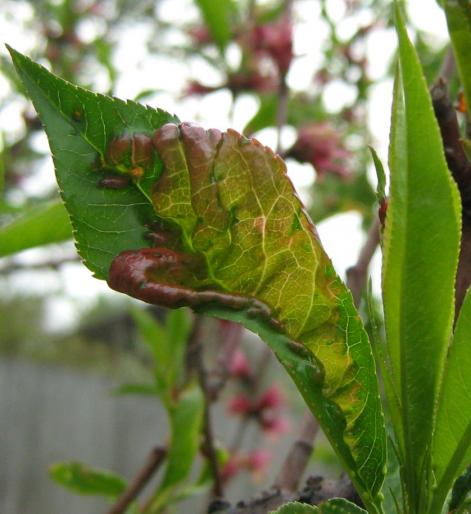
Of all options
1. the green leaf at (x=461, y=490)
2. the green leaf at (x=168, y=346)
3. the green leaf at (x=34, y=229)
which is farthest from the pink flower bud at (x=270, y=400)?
the green leaf at (x=461, y=490)

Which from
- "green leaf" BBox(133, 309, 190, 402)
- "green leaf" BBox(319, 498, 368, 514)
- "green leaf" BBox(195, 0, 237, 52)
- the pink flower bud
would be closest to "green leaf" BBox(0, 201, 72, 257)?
"green leaf" BBox(319, 498, 368, 514)

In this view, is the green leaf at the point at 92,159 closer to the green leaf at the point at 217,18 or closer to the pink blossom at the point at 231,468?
the green leaf at the point at 217,18

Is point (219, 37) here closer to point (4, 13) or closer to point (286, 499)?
point (286, 499)

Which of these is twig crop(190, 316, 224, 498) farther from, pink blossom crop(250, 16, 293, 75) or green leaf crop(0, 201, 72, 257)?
pink blossom crop(250, 16, 293, 75)

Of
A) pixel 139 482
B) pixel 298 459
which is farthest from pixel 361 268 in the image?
pixel 139 482

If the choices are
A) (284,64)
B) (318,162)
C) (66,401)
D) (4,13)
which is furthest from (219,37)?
(66,401)

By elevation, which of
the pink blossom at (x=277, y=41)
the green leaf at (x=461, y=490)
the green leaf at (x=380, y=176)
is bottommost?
the green leaf at (x=461, y=490)

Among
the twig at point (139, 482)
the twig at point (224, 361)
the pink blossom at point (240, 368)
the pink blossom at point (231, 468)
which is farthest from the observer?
the pink blossom at point (240, 368)
